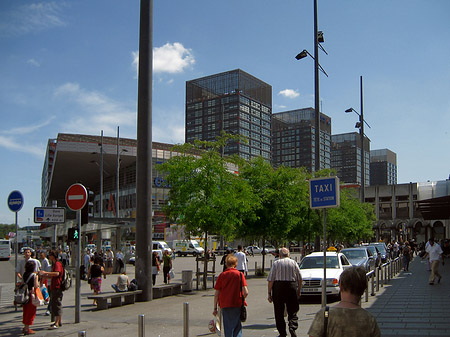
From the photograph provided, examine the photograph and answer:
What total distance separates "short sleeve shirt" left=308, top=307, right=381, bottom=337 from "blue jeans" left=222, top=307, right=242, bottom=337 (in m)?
4.18

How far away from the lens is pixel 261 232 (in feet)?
91.5

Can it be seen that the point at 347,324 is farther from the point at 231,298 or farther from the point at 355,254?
the point at 355,254

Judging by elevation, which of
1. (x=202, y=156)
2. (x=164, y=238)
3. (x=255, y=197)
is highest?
(x=202, y=156)

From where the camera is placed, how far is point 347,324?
351cm

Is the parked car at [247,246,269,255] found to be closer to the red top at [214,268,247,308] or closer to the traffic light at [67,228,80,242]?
the traffic light at [67,228,80,242]

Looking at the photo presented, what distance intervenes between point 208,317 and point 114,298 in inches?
150

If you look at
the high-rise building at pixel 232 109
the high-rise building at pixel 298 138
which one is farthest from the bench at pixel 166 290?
the high-rise building at pixel 298 138

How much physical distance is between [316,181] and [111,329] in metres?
5.58

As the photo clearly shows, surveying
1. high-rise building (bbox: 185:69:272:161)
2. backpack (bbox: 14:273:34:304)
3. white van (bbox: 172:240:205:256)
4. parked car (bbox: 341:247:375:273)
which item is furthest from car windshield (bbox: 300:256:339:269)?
high-rise building (bbox: 185:69:272:161)

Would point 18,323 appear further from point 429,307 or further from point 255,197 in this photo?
point 255,197

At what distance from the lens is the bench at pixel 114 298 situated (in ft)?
47.9

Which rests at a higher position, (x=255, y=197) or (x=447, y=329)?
(x=255, y=197)

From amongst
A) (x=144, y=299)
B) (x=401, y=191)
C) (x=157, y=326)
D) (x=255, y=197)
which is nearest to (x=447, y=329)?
(x=157, y=326)

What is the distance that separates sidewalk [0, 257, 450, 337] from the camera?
10.3 m
